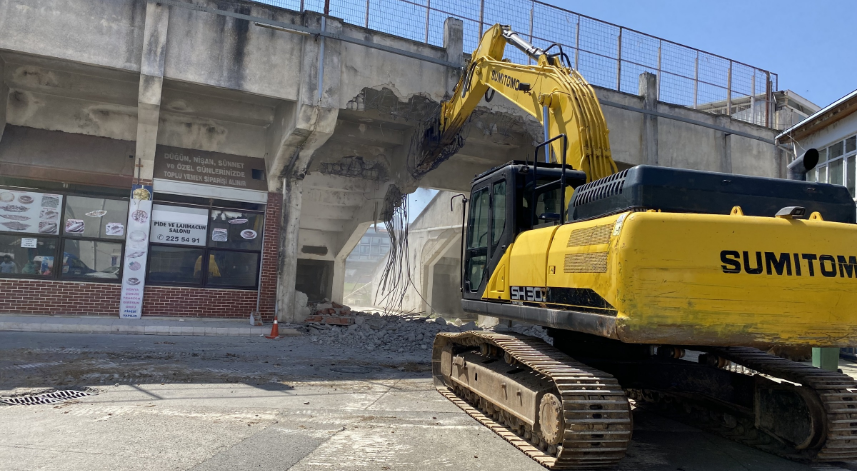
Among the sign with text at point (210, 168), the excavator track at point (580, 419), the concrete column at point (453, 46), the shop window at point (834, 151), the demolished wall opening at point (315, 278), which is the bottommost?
the excavator track at point (580, 419)

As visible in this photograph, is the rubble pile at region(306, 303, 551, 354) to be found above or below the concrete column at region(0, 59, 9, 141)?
below

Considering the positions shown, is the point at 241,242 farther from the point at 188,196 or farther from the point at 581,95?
the point at 581,95

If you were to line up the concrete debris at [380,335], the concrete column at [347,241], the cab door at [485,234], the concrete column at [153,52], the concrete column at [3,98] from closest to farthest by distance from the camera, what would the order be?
1. the cab door at [485,234]
2. the concrete column at [153,52]
3. the concrete debris at [380,335]
4. the concrete column at [3,98]
5. the concrete column at [347,241]

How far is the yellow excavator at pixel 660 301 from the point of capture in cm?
406

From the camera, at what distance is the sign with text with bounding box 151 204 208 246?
13352 millimetres

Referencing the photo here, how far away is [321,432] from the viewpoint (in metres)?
5.29

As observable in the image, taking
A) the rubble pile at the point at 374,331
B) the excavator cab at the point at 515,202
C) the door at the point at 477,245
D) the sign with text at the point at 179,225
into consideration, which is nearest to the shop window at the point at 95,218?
the sign with text at the point at 179,225

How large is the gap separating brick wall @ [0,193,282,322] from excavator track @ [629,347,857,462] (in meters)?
10.4

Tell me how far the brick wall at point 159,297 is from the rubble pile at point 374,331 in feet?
4.63

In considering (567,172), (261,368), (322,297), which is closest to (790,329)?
(567,172)

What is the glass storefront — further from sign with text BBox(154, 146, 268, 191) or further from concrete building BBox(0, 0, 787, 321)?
sign with text BBox(154, 146, 268, 191)

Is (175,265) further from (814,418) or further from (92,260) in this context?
(814,418)

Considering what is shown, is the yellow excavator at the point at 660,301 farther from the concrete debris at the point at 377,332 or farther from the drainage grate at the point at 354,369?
the concrete debris at the point at 377,332

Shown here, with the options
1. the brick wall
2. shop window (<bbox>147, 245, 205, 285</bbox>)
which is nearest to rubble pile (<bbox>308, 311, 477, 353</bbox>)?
the brick wall
